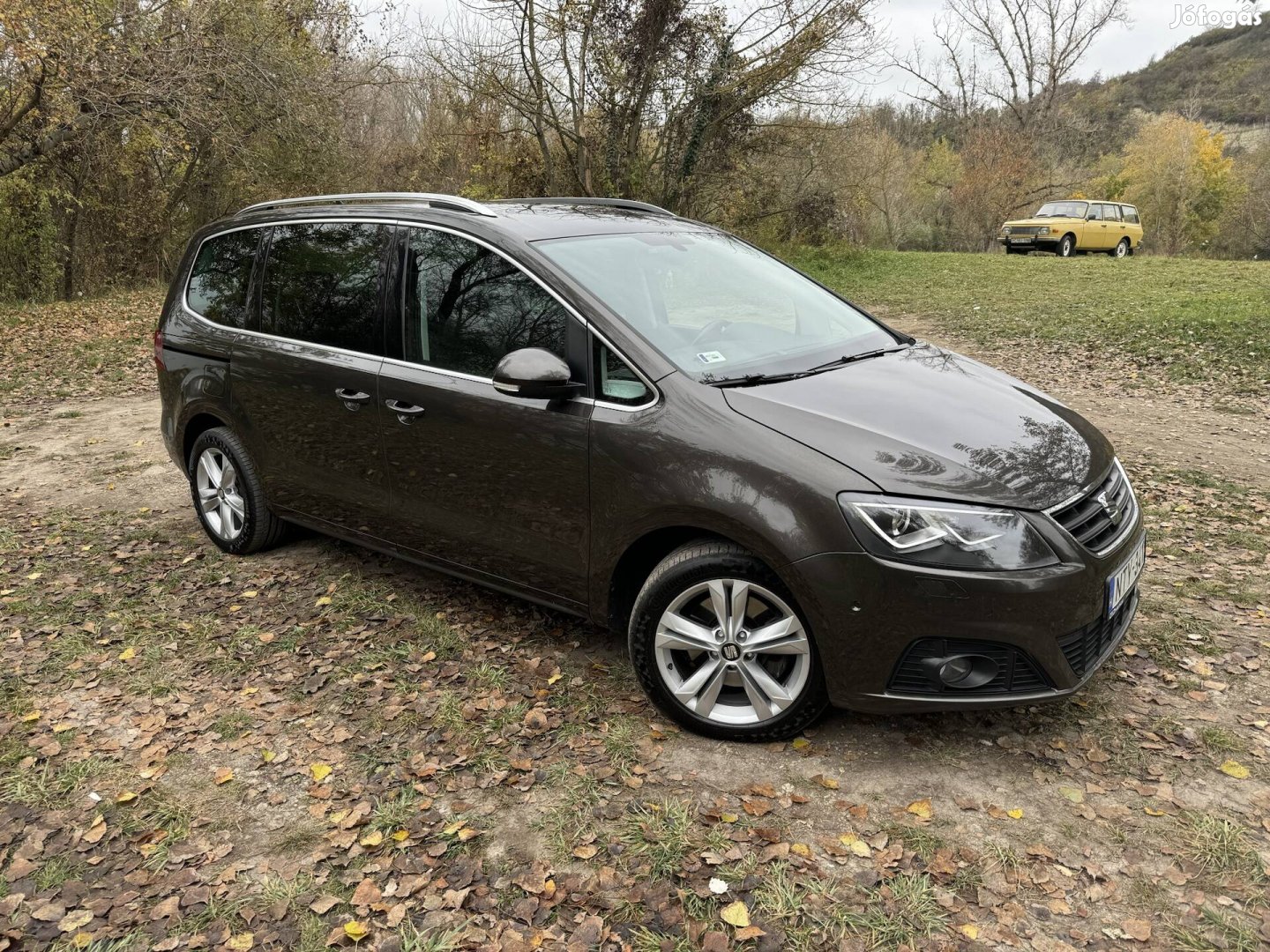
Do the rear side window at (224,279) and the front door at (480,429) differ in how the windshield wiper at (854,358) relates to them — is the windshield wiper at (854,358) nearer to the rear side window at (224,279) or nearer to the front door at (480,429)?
the front door at (480,429)

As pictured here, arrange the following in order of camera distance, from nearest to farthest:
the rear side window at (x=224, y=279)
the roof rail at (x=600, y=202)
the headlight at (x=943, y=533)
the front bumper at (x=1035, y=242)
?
the headlight at (x=943, y=533) < the roof rail at (x=600, y=202) < the rear side window at (x=224, y=279) < the front bumper at (x=1035, y=242)

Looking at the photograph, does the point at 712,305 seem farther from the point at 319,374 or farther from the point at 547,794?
the point at 547,794

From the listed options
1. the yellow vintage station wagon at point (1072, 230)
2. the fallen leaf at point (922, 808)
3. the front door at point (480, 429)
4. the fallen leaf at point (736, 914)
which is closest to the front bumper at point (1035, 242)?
the yellow vintage station wagon at point (1072, 230)

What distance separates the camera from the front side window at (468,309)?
3557 millimetres

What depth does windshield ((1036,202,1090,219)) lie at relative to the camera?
27.1 meters

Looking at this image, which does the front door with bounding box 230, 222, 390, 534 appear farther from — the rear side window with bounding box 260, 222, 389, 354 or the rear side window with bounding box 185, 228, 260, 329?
the rear side window with bounding box 185, 228, 260, 329

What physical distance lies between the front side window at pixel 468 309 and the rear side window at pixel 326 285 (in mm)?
232

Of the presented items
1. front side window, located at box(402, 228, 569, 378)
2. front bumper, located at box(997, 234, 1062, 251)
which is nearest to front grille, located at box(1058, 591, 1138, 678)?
front side window, located at box(402, 228, 569, 378)

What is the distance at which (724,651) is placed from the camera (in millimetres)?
3166

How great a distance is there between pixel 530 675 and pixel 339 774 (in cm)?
88

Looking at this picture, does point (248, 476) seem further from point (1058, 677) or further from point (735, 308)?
point (1058, 677)

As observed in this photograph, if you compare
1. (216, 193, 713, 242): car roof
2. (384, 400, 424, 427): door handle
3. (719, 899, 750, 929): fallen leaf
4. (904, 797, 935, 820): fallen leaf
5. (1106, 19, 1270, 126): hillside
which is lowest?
(719, 899, 750, 929): fallen leaf

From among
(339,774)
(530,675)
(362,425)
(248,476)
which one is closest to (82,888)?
(339,774)

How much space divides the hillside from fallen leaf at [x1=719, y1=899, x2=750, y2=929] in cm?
9134
